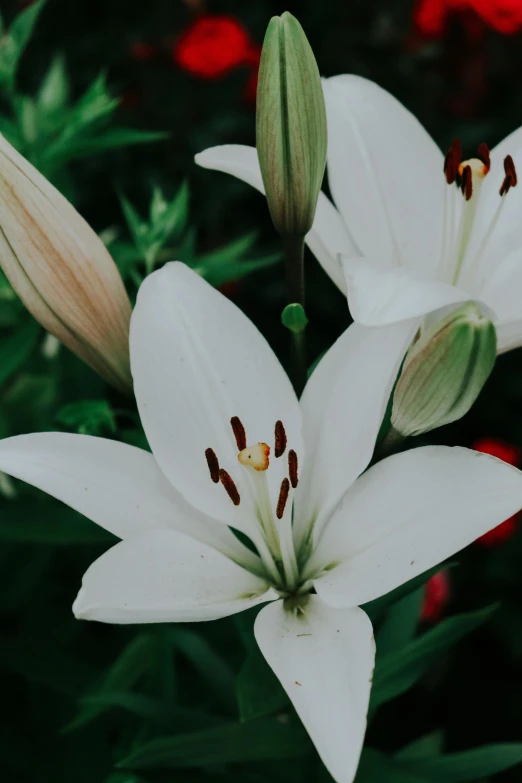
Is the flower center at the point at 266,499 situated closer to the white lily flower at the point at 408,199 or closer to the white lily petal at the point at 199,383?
the white lily petal at the point at 199,383

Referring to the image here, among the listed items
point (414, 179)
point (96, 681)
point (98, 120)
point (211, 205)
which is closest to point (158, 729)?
point (96, 681)

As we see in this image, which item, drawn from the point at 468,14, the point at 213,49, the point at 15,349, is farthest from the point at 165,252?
the point at 468,14

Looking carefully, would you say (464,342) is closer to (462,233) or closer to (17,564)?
(462,233)

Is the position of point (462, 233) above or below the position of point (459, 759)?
above

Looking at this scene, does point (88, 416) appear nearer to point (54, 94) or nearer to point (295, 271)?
point (295, 271)

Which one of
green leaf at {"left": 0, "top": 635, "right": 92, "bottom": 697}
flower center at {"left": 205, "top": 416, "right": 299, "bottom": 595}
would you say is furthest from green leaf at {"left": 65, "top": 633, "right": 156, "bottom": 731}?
flower center at {"left": 205, "top": 416, "right": 299, "bottom": 595}

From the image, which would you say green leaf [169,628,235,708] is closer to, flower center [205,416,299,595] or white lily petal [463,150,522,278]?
flower center [205,416,299,595]

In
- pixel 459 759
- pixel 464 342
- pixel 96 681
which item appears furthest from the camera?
pixel 96 681
